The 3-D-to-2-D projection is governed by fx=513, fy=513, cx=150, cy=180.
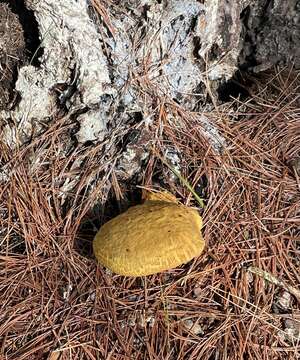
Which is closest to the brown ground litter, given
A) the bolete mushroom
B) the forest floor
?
the forest floor

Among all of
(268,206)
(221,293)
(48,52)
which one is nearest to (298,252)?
(268,206)

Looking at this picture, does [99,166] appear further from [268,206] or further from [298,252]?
[298,252]

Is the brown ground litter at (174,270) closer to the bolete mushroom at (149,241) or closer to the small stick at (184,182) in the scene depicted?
the small stick at (184,182)

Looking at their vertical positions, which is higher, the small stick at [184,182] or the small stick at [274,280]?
the small stick at [184,182]

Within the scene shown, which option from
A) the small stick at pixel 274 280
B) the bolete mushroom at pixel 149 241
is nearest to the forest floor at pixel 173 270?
the small stick at pixel 274 280

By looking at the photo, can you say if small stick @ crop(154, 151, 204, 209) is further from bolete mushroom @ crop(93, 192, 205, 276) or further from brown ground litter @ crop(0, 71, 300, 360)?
bolete mushroom @ crop(93, 192, 205, 276)

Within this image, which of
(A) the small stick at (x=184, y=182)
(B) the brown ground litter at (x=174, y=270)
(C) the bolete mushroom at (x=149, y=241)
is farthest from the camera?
(A) the small stick at (x=184, y=182)

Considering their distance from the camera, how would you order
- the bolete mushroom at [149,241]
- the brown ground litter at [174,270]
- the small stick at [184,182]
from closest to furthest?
the bolete mushroom at [149,241]
the brown ground litter at [174,270]
the small stick at [184,182]
